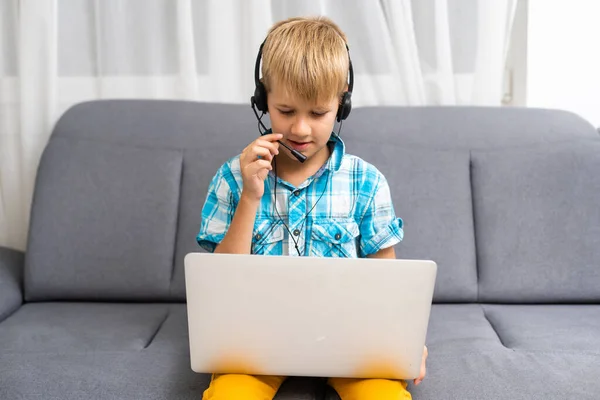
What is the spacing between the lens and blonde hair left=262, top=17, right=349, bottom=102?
1.18 m

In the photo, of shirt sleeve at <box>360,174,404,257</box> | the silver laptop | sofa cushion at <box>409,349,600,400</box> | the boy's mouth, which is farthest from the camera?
shirt sleeve at <box>360,174,404,257</box>

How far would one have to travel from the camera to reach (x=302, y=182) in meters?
1.33

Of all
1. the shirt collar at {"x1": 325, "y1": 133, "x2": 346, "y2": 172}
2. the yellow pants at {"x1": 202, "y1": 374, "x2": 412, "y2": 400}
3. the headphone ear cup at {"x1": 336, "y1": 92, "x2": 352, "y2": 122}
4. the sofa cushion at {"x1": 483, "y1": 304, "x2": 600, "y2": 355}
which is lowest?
the sofa cushion at {"x1": 483, "y1": 304, "x2": 600, "y2": 355}

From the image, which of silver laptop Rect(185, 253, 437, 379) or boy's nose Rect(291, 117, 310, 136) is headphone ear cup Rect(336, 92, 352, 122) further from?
silver laptop Rect(185, 253, 437, 379)

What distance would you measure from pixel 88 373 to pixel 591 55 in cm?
169

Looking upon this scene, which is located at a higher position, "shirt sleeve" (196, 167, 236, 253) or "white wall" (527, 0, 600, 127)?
"white wall" (527, 0, 600, 127)

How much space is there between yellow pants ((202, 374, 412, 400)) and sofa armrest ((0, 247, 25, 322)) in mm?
746

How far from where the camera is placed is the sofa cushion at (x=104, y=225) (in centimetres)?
165

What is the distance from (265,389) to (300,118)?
19.2 inches

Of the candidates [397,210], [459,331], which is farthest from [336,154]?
[459,331]

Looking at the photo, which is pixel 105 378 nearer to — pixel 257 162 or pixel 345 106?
pixel 257 162

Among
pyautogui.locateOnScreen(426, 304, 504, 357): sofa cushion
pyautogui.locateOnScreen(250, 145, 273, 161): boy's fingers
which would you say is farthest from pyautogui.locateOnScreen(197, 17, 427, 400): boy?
pyautogui.locateOnScreen(426, 304, 504, 357): sofa cushion

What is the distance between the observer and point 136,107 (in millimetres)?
1822

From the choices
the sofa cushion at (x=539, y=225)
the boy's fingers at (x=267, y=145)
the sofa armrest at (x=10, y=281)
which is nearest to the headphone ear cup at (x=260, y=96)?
the boy's fingers at (x=267, y=145)
